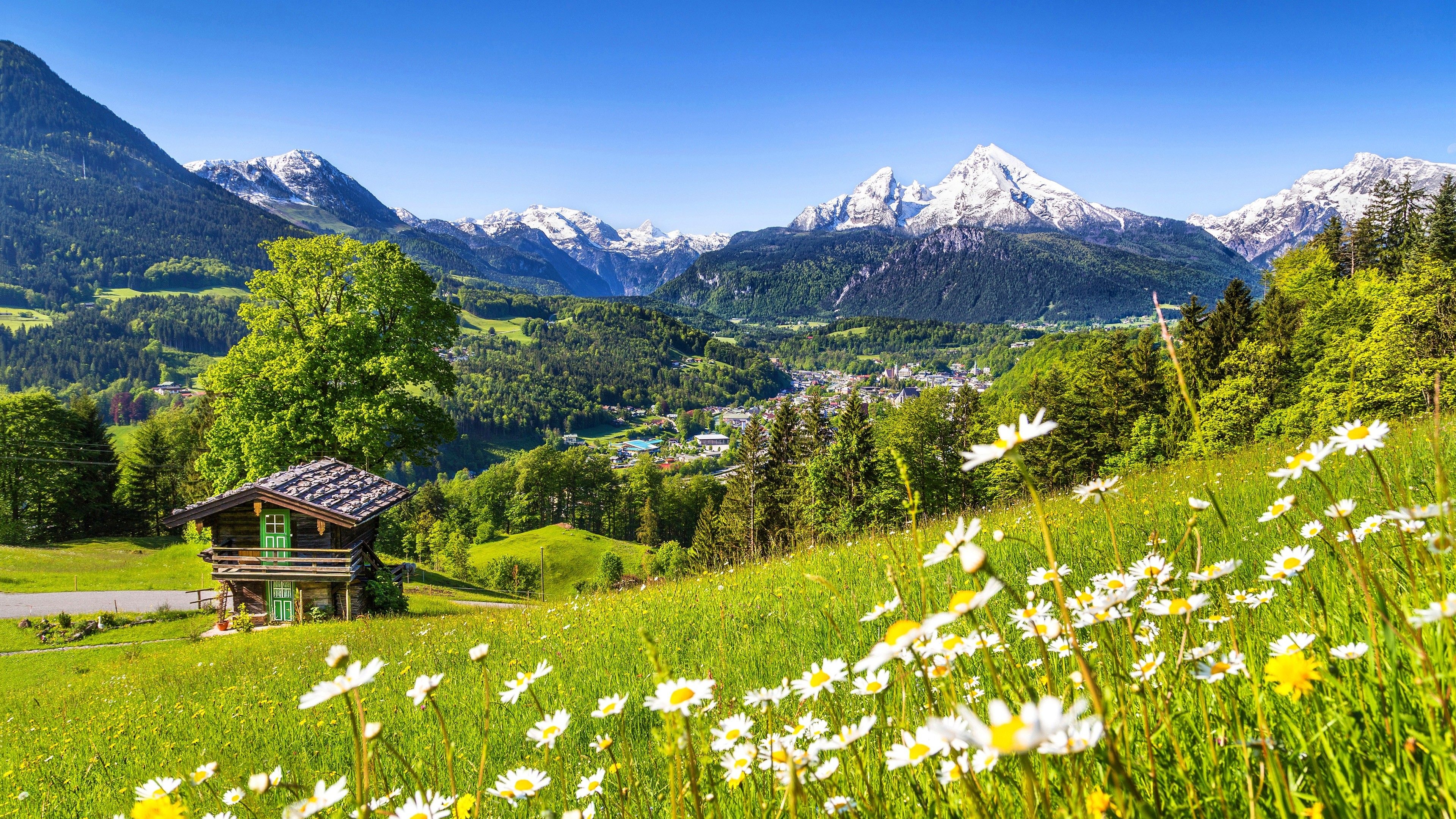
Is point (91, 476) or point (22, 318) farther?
point (22, 318)

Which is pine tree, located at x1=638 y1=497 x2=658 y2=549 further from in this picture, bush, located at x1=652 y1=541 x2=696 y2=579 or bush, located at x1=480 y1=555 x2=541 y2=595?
bush, located at x1=480 y1=555 x2=541 y2=595

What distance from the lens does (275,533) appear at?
18.5 metres

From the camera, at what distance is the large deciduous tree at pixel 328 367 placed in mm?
20031

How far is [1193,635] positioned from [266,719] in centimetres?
652

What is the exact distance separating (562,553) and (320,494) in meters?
51.8

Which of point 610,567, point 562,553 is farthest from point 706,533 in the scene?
point 562,553

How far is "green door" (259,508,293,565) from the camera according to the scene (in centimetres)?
1833

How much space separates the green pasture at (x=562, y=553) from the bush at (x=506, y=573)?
1.06 meters

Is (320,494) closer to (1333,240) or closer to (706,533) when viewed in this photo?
(706,533)

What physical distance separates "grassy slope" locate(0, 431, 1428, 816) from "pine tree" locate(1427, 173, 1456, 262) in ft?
135

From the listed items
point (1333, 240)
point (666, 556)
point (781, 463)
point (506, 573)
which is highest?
point (1333, 240)

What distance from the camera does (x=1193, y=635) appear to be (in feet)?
7.95

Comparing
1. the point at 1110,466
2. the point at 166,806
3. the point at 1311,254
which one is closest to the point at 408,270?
the point at 166,806

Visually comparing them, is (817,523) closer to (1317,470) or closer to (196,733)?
(196,733)
